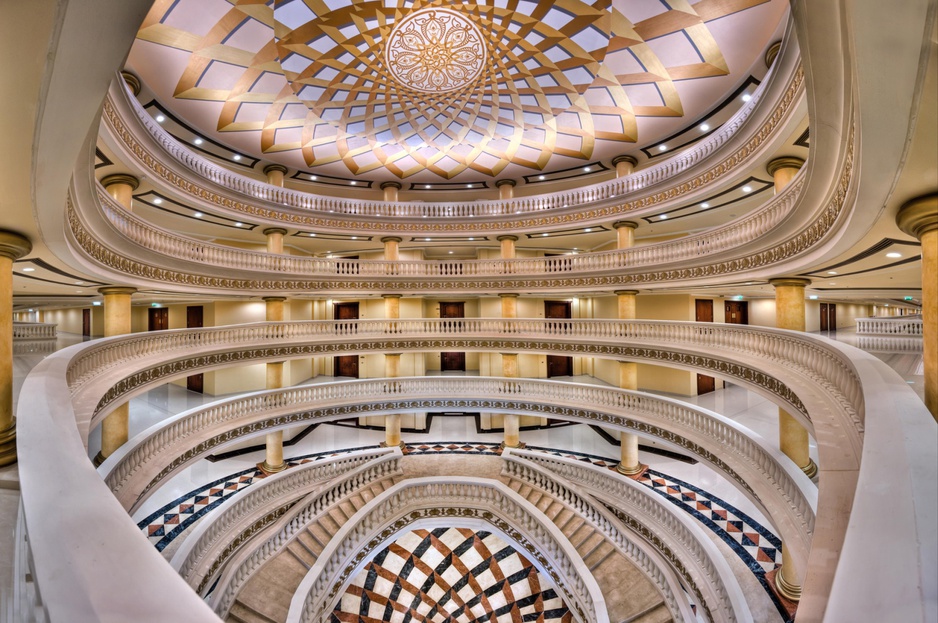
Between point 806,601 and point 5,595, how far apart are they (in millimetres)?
3595

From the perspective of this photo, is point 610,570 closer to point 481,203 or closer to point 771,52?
point 771,52

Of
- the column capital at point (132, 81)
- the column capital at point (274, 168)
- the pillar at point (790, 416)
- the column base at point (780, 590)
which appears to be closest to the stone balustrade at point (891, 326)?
the pillar at point (790, 416)

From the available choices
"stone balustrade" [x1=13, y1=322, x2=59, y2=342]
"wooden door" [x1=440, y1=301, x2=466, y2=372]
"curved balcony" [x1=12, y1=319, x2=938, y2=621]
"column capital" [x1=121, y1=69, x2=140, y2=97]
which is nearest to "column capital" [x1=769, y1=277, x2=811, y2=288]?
"curved balcony" [x1=12, y1=319, x2=938, y2=621]

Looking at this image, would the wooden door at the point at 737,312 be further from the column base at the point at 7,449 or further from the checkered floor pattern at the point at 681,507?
the column base at the point at 7,449

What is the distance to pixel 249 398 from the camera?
13820mm

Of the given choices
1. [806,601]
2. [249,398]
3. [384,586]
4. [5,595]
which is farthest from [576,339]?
[5,595]

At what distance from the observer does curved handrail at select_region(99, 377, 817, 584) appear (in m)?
8.02

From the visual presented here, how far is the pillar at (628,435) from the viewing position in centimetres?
1473

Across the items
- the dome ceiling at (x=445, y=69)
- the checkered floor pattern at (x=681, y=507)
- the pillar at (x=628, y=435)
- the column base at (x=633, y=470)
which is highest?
the dome ceiling at (x=445, y=69)

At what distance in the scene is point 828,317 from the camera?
22.2 meters

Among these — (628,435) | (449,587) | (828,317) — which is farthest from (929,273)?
(828,317)

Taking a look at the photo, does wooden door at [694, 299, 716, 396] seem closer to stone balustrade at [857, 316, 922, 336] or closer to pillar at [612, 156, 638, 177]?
stone balustrade at [857, 316, 922, 336]

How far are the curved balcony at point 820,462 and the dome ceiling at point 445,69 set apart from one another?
7.13 metres

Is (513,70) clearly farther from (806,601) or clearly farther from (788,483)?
(806,601)
